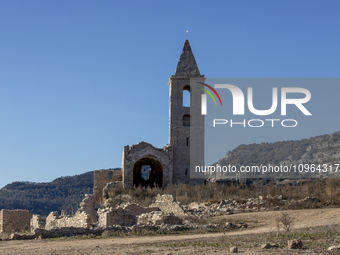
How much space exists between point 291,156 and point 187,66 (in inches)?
1204

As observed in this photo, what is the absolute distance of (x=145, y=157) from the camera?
112 ft

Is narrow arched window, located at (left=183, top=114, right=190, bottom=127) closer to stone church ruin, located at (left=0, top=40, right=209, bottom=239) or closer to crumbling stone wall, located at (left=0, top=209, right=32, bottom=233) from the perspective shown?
stone church ruin, located at (left=0, top=40, right=209, bottom=239)

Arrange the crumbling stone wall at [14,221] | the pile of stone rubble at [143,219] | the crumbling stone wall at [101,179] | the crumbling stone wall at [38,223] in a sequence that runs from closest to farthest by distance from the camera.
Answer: the pile of stone rubble at [143,219] → the crumbling stone wall at [38,223] → the crumbling stone wall at [14,221] → the crumbling stone wall at [101,179]

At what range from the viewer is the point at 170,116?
3603 centimetres

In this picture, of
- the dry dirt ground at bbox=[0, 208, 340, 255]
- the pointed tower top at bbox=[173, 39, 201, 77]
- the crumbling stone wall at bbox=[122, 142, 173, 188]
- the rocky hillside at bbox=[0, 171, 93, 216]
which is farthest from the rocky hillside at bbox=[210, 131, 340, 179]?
the dry dirt ground at bbox=[0, 208, 340, 255]

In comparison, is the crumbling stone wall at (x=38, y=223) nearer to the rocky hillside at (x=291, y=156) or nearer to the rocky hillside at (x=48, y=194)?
the rocky hillside at (x=291, y=156)

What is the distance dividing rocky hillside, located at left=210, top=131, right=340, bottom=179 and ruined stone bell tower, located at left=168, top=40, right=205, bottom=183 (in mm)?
20974

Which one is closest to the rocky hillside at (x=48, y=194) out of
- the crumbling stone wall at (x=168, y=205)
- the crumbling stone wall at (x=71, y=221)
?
the crumbling stone wall at (x=168, y=205)

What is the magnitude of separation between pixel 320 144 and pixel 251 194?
4079 centimetres

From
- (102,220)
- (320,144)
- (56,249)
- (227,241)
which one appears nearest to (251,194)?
(102,220)

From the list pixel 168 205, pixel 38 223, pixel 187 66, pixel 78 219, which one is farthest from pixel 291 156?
pixel 78 219

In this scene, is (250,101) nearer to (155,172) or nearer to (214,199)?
(214,199)

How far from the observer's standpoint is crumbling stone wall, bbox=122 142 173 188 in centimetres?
3344

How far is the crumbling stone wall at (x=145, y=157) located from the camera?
1316 inches
